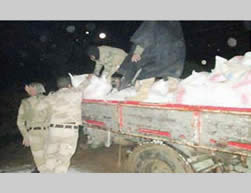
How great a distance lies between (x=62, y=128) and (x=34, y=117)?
541 millimetres

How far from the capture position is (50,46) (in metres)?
16.8

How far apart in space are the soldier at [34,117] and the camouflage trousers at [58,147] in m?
0.17

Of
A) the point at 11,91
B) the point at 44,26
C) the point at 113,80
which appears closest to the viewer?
the point at 113,80

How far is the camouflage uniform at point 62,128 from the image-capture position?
4234 millimetres

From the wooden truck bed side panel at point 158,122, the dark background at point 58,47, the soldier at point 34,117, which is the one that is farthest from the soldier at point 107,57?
the dark background at point 58,47

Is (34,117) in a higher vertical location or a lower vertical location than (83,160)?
higher

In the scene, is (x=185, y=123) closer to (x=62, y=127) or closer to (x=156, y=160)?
(x=156, y=160)

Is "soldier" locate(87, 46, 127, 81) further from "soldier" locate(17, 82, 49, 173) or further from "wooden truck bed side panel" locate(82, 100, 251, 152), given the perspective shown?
"soldier" locate(17, 82, 49, 173)

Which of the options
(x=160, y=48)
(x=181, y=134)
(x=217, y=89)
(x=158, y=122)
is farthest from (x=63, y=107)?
(x=217, y=89)

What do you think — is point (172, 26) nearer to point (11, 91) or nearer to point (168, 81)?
point (168, 81)

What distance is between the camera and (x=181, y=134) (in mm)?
3061

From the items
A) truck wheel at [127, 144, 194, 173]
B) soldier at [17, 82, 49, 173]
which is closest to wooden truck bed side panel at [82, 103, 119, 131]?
truck wheel at [127, 144, 194, 173]

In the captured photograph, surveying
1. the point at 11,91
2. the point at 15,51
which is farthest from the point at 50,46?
the point at 11,91

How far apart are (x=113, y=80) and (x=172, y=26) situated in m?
2.02
